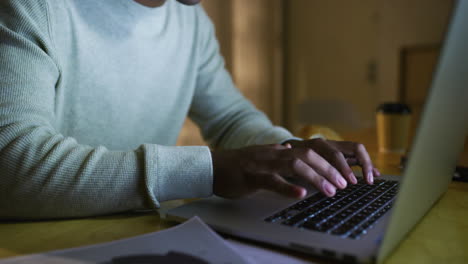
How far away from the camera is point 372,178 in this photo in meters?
0.62

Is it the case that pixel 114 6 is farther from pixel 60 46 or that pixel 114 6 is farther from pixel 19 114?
pixel 19 114

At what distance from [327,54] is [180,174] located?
13.4 feet

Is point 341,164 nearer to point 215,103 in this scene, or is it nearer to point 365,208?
point 365,208

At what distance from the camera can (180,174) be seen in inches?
20.6

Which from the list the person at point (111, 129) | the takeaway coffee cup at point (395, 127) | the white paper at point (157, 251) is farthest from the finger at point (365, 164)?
the takeaway coffee cup at point (395, 127)

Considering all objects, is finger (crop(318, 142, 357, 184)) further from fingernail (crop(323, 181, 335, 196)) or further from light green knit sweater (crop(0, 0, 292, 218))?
light green knit sweater (crop(0, 0, 292, 218))

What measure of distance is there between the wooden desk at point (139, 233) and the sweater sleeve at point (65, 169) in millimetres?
18

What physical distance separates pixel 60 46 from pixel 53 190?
0.37m

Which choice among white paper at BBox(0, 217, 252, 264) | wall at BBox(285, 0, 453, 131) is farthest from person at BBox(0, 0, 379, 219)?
wall at BBox(285, 0, 453, 131)

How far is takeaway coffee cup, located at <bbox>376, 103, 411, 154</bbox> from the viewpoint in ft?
3.89

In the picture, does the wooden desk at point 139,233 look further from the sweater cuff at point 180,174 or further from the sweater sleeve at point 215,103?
the sweater sleeve at point 215,103

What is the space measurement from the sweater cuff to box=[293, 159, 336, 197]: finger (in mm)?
121

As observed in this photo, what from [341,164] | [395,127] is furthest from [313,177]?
[395,127]

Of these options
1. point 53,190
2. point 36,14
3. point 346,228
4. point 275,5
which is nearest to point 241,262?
point 346,228
